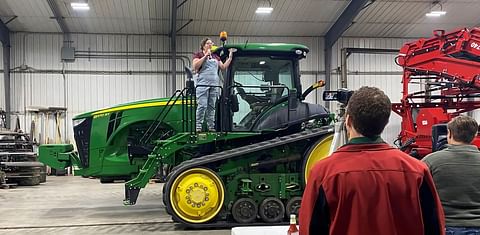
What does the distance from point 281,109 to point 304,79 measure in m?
10.3

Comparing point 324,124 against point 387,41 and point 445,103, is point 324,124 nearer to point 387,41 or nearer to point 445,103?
point 445,103

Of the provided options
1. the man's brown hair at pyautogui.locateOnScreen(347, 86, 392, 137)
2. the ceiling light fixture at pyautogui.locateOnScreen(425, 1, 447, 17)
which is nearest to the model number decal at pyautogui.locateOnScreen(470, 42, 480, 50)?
the man's brown hair at pyautogui.locateOnScreen(347, 86, 392, 137)

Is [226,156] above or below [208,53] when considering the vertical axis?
below

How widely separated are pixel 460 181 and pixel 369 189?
1371 millimetres

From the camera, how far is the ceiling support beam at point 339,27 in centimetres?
1449

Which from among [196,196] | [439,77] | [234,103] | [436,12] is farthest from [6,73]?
[436,12]

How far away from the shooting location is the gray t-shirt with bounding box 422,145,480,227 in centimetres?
269

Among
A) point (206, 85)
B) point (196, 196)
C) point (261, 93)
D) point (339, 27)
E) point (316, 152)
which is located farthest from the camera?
point (339, 27)

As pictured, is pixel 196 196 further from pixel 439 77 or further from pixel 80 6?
pixel 80 6

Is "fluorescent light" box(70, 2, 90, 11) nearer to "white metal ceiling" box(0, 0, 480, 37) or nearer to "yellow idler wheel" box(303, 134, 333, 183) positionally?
"white metal ceiling" box(0, 0, 480, 37)

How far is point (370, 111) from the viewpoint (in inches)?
66.0

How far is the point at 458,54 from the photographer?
8.30 m

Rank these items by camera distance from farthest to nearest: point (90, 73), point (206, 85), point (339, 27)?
point (90, 73), point (339, 27), point (206, 85)

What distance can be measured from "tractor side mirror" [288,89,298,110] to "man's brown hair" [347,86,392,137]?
5194 millimetres
